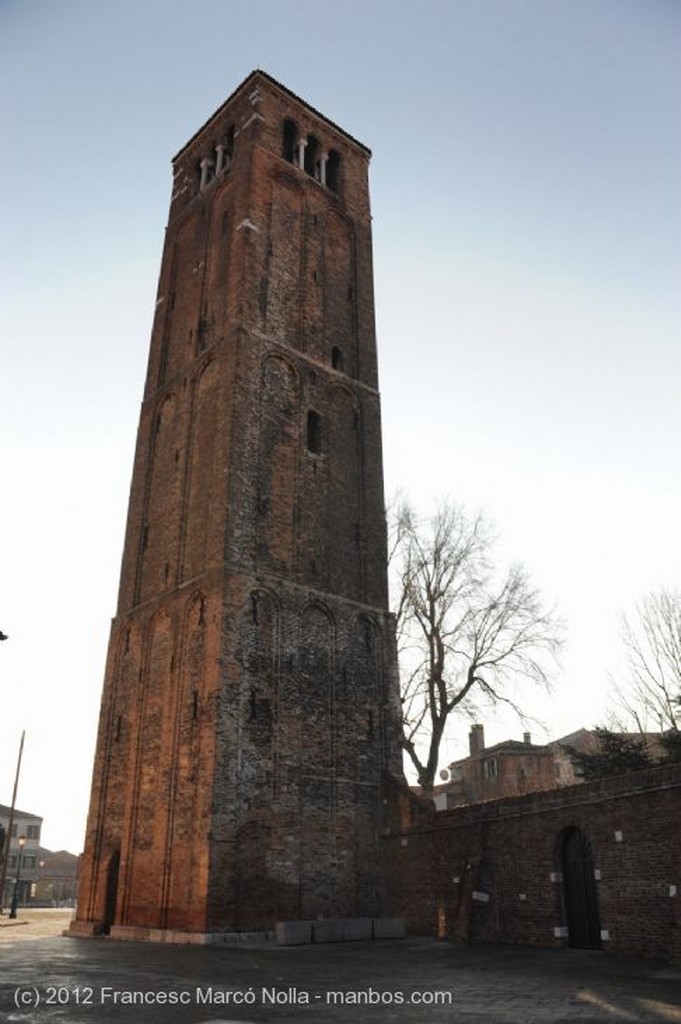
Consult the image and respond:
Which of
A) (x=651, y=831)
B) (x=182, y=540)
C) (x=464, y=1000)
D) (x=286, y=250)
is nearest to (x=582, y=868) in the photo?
(x=651, y=831)

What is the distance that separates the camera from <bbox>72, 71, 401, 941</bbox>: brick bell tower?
60.0 ft

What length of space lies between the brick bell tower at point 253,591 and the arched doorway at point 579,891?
20.4ft

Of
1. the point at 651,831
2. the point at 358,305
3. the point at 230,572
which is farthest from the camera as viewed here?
the point at 358,305

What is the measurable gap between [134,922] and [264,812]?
4.13 metres

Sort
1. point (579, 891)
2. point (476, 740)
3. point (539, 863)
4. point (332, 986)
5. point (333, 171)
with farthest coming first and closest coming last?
point (476, 740), point (333, 171), point (539, 863), point (579, 891), point (332, 986)

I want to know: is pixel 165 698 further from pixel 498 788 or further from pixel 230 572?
pixel 498 788

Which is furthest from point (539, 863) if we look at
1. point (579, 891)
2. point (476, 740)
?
point (476, 740)

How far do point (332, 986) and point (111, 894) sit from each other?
1236 cm

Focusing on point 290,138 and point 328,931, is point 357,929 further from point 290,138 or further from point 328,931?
point 290,138

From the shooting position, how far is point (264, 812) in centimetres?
1836

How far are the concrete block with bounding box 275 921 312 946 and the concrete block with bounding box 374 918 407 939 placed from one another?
2.10 m

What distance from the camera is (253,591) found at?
20.3 metres

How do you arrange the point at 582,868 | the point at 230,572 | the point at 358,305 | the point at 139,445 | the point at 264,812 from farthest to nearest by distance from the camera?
the point at 358,305 < the point at 139,445 < the point at 230,572 < the point at 264,812 < the point at 582,868

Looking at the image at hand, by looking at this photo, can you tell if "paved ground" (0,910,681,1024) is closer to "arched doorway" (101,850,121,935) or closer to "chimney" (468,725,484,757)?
"arched doorway" (101,850,121,935)
